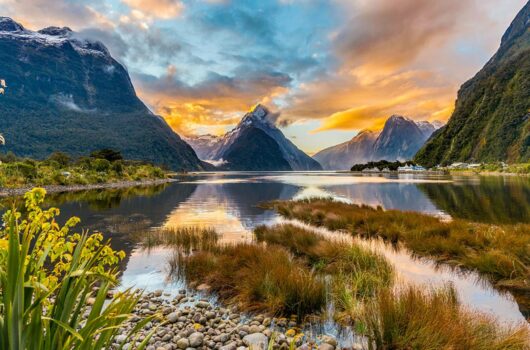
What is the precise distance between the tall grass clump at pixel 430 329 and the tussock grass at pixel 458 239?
4334 mm

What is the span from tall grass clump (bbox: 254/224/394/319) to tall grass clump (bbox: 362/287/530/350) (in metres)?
1.07

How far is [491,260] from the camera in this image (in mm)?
9742

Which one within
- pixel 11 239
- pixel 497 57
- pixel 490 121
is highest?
pixel 497 57

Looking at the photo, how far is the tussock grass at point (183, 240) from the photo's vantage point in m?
13.4

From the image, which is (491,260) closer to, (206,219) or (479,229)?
(479,229)

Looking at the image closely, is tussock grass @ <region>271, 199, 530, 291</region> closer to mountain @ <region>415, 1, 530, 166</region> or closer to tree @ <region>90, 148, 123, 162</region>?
tree @ <region>90, 148, 123, 162</region>

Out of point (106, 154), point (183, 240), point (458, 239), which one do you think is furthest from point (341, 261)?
point (106, 154)

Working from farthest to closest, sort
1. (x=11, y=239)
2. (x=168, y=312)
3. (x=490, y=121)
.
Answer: (x=490, y=121)
(x=168, y=312)
(x=11, y=239)

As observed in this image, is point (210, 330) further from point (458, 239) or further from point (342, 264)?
point (458, 239)

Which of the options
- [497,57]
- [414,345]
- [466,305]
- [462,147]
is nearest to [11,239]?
[414,345]

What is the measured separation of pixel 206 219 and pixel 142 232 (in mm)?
5846

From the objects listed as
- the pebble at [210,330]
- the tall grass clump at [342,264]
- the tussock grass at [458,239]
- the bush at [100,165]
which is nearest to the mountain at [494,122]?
the tussock grass at [458,239]

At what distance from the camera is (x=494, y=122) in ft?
454

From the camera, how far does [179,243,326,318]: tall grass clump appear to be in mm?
7145
